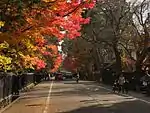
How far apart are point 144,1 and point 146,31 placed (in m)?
3.99

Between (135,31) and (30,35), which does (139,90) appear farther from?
(30,35)

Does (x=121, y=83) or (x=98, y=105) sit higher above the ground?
(x=121, y=83)

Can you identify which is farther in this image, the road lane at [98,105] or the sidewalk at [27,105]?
the sidewalk at [27,105]

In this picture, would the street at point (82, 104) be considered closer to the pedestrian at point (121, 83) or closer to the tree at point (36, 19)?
the tree at point (36, 19)

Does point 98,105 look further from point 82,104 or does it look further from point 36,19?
point 36,19

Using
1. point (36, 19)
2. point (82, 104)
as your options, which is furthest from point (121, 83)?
point (36, 19)

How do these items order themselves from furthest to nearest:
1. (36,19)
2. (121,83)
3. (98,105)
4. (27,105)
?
(121,83) < (27,105) < (98,105) < (36,19)

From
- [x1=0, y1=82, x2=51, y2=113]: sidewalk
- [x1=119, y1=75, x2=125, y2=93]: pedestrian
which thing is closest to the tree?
[x1=0, y1=82, x2=51, y2=113]: sidewalk

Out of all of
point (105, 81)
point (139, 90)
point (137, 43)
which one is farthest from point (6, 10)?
point (105, 81)

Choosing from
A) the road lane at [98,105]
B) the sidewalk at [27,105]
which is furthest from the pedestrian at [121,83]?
the sidewalk at [27,105]

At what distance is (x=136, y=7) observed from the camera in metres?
47.6

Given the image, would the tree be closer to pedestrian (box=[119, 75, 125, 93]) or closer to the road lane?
the road lane

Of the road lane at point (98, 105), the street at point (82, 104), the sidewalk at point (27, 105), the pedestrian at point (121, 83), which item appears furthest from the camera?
the pedestrian at point (121, 83)

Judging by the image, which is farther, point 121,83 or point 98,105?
point 121,83
